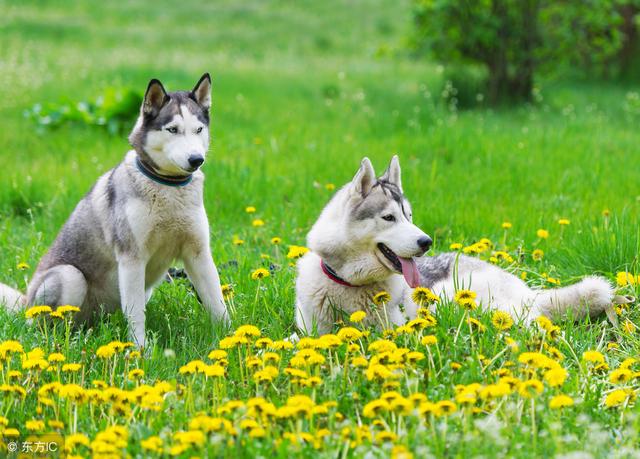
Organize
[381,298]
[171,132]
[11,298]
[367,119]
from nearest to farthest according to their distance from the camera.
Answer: [381,298]
[171,132]
[11,298]
[367,119]

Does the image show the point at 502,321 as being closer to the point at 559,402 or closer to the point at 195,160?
the point at 559,402

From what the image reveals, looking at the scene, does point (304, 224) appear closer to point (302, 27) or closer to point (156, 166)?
point (156, 166)

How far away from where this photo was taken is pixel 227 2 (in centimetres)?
2198

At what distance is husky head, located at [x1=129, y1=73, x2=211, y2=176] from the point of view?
4316mm

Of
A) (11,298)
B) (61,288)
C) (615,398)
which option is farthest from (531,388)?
(11,298)

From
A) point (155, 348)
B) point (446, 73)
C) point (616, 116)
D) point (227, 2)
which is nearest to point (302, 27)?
point (227, 2)

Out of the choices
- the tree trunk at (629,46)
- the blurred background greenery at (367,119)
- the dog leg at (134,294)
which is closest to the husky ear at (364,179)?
the dog leg at (134,294)

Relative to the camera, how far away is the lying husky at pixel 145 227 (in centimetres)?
443

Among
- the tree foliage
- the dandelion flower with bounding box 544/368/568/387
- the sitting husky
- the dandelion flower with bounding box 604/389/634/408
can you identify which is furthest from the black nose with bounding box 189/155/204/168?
the tree foliage

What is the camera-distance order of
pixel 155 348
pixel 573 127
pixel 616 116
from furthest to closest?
pixel 616 116 < pixel 573 127 < pixel 155 348

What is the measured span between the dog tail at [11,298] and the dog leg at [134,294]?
83 centimetres

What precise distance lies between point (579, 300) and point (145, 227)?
7.87ft

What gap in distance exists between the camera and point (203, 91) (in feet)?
15.2

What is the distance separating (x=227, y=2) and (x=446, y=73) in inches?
451
